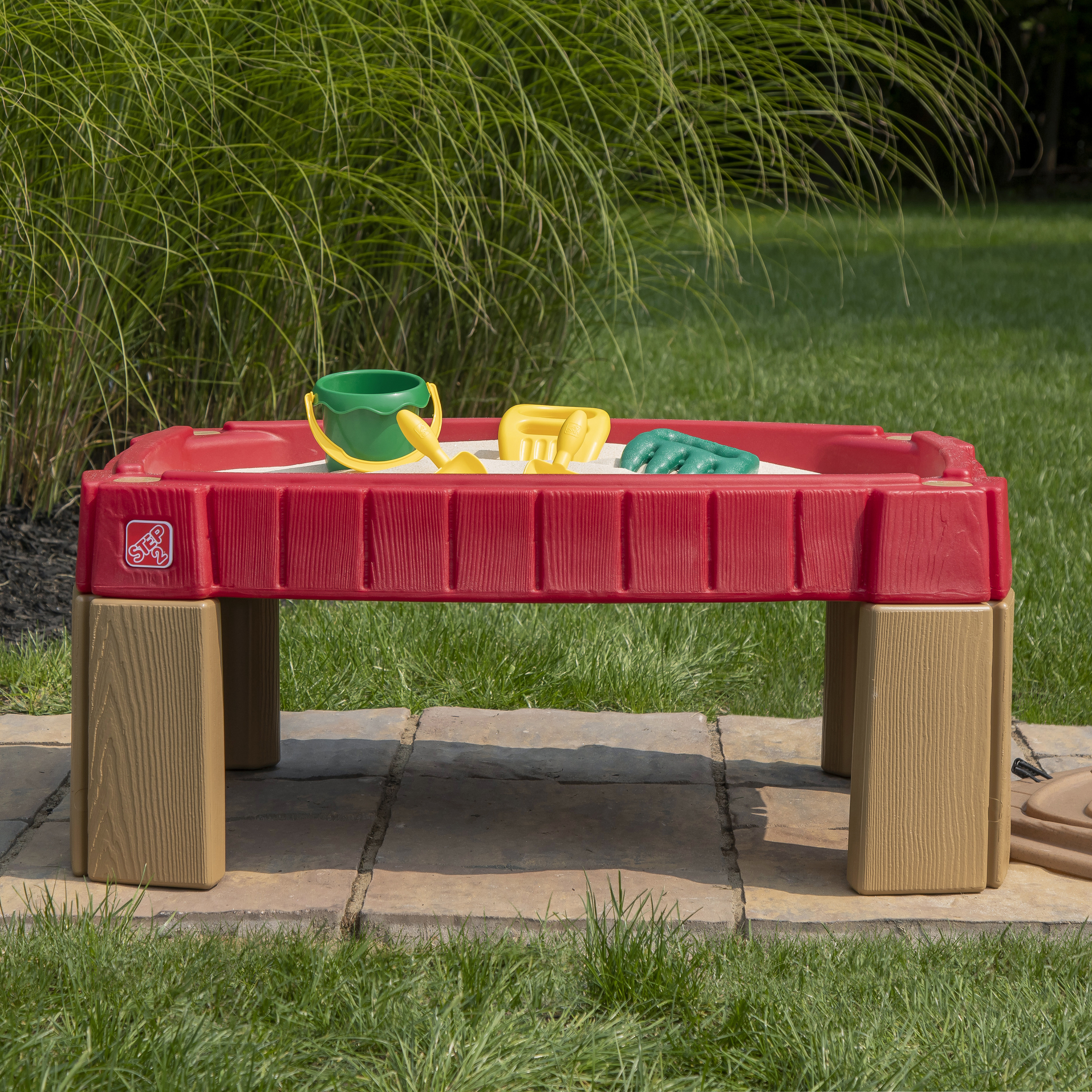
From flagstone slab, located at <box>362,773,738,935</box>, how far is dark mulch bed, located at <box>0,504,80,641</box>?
4.24 feet

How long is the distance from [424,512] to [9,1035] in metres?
0.83

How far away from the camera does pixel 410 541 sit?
1.89 metres

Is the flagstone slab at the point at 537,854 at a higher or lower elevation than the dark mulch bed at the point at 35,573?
lower

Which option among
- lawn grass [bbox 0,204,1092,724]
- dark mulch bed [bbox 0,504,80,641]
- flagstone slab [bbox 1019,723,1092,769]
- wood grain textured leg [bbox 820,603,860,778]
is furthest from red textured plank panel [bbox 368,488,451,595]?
dark mulch bed [bbox 0,504,80,641]

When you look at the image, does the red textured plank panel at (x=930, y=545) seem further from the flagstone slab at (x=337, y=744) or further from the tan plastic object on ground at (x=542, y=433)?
the flagstone slab at (x=337, y=744)

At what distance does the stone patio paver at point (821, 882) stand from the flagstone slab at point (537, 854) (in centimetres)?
6

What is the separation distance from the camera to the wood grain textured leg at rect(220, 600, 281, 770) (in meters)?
2.44

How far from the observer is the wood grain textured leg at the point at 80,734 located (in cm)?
193

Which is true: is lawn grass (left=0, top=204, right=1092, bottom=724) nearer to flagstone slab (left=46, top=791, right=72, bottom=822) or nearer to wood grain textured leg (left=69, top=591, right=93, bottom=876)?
flagstone slab (left=46, top=791, right=72, bottom=822)

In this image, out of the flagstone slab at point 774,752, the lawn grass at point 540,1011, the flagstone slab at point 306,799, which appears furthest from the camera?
the flagstone slab at point 774,752

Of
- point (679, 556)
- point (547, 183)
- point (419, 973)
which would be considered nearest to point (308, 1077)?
point (419, 973)

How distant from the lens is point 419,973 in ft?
5.79

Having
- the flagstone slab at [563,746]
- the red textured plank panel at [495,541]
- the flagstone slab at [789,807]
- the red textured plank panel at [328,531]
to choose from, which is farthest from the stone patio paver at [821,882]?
the red textured plank panel at [328,531]

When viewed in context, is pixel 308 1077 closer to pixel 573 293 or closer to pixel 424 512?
pixel 424 512
